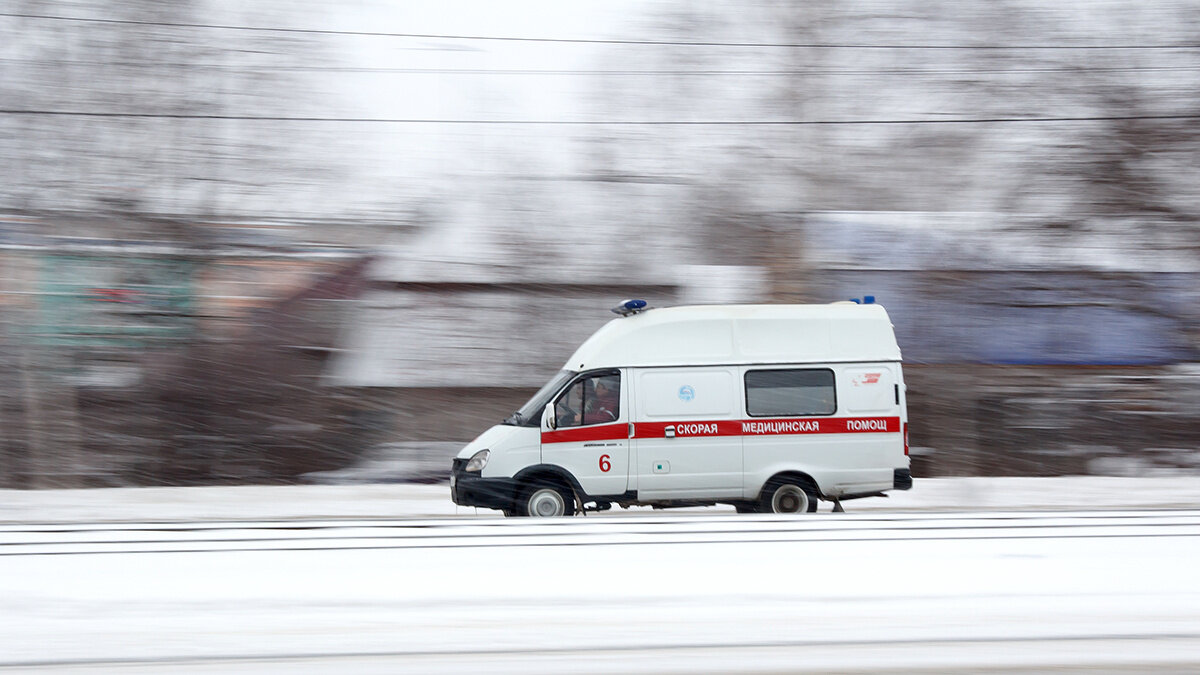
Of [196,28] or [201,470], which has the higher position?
[196,28]

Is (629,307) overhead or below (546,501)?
overhead

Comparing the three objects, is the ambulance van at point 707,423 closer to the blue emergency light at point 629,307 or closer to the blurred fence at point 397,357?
the blue emergency light at point 629,307

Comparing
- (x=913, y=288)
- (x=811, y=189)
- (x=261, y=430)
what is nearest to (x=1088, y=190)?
(x=913, y=288)

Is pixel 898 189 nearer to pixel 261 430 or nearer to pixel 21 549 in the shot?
pixel 261 430

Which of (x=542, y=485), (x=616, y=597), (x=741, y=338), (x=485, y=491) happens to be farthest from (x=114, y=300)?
(x=616, y=597)

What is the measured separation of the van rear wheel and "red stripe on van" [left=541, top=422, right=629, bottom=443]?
48 cm

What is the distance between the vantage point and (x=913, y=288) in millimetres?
16609

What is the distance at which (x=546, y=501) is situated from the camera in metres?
10.4

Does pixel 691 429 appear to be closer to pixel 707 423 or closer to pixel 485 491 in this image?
pixel 707 423

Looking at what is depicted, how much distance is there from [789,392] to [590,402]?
6.74 ft

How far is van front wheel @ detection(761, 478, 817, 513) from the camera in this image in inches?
418

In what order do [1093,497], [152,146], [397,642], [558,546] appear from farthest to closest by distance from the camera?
[152,146] < [1093,497] < [558,546] < [397,642]

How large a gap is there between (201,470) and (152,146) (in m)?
4.94

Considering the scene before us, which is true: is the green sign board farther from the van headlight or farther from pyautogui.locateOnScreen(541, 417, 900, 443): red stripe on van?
pyautogui.locateOnScreen(541, 417, 900, 443): red stripe on van
